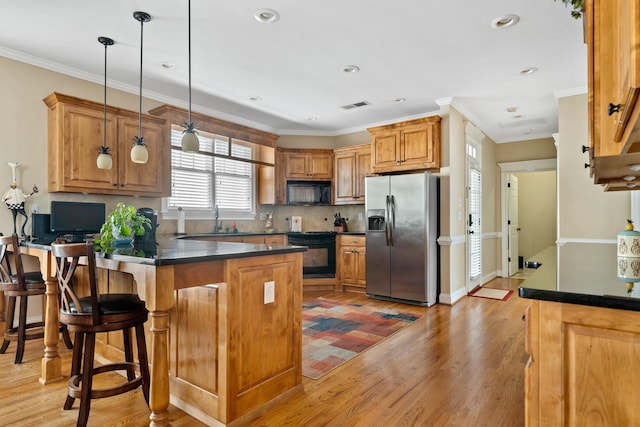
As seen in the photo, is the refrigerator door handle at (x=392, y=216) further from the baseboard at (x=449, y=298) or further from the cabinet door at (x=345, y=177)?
the cabinet door at (x=345, y=177)

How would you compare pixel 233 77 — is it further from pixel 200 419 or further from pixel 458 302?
pixel 458 302

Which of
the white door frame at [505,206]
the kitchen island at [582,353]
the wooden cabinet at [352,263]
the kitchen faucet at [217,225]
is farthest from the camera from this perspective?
the white door frame at [505,206]

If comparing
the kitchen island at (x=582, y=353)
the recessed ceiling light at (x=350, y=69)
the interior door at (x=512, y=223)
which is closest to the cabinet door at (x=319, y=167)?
the recessed ceiling light at (x=350, y=69)

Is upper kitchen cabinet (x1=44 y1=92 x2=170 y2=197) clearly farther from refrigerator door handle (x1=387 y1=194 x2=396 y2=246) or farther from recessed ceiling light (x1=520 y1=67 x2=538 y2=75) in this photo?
recessed ceiling light (x1=520 y1=67 x2=538 y2=75)

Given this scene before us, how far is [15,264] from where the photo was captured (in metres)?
2.83

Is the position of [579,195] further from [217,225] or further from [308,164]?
[217,225]

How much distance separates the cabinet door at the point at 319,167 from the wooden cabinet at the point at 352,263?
1.19 meters

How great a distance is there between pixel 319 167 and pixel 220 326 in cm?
463

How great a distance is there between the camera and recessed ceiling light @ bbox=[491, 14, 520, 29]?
9.80ft

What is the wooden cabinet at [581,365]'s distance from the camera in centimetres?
112

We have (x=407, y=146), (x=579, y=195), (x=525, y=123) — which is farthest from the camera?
(x=525, y=123)

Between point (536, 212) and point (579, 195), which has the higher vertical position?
point (579, 195)

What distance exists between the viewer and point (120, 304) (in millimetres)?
2135

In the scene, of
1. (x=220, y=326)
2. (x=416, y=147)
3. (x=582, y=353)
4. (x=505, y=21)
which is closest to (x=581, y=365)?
(x=582, y=353)
